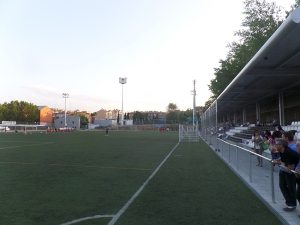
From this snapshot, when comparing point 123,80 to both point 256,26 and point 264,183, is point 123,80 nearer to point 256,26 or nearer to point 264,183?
point 256,26

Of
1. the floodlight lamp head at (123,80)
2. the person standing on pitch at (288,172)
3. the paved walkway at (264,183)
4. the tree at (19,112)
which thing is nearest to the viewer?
the person standing on pitch at (288,172)

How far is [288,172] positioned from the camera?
571cm

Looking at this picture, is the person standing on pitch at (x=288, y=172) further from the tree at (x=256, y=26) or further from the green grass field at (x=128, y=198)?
the tree at (x=256, y=26)

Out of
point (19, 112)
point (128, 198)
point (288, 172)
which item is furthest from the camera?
point (19, 112)

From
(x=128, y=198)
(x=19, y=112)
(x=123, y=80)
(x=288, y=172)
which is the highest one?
(x=123, y=80)

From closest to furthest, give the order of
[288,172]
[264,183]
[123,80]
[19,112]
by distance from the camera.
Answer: [288,172] < [264,183] < [123,80] < [19,112]

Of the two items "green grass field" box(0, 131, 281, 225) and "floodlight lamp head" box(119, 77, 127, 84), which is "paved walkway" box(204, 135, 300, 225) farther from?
"floodlight lamp head" box(119, 77, 127, 84)

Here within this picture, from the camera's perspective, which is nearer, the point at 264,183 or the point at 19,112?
the point at 264,183

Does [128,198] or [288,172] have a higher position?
[288,172]

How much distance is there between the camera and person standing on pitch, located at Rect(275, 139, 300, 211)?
215 inches

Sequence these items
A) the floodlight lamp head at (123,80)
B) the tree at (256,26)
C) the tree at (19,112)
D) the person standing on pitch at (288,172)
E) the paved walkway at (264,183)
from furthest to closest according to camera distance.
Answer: the tree at (19,112)
the floodlight lamp head at (123,80)
the tree at (256,26)
the paved walkway at (264,183)
the person standing on pitch at (288,172)

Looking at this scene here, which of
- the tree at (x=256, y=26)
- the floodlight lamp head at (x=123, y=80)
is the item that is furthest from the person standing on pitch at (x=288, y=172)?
the floodlight lamp head at (x=123, y=80)

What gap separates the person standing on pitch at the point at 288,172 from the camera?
546 cm

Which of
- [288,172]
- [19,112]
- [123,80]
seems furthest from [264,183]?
[19,112]
